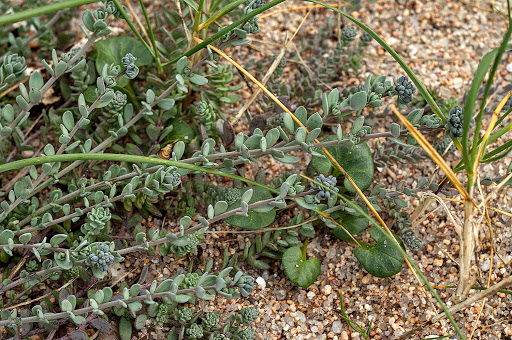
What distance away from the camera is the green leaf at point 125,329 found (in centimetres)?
221

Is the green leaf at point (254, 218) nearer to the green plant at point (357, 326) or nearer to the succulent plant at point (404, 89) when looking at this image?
the green plant at point (357, 326)

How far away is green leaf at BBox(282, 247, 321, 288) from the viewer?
229cm

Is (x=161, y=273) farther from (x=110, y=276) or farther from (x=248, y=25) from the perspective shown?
(x=248, y=25)

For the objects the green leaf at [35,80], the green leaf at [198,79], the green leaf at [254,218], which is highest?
the green leaf at [35,80]

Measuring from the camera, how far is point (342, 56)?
3.13m

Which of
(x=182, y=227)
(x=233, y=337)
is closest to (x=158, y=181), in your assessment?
(x=182, y=227)

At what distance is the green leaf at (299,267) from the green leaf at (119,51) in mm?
1216

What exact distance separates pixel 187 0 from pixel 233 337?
1.49 m

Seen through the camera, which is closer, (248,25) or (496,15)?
(248,25)

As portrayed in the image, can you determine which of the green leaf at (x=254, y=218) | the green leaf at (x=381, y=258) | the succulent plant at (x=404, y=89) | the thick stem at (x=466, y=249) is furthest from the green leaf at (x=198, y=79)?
the thick stem at (x=466, y=249)

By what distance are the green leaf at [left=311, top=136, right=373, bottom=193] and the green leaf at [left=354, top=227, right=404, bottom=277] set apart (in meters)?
0.28

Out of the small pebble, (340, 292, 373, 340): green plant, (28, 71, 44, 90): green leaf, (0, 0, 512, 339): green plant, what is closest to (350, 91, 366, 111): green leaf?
(0, 0, 512, 339): green plant

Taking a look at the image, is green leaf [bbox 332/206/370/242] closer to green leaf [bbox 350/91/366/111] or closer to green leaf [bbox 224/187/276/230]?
green leaf [bbox 224/187/276/230]

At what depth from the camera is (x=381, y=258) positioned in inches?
91.7
